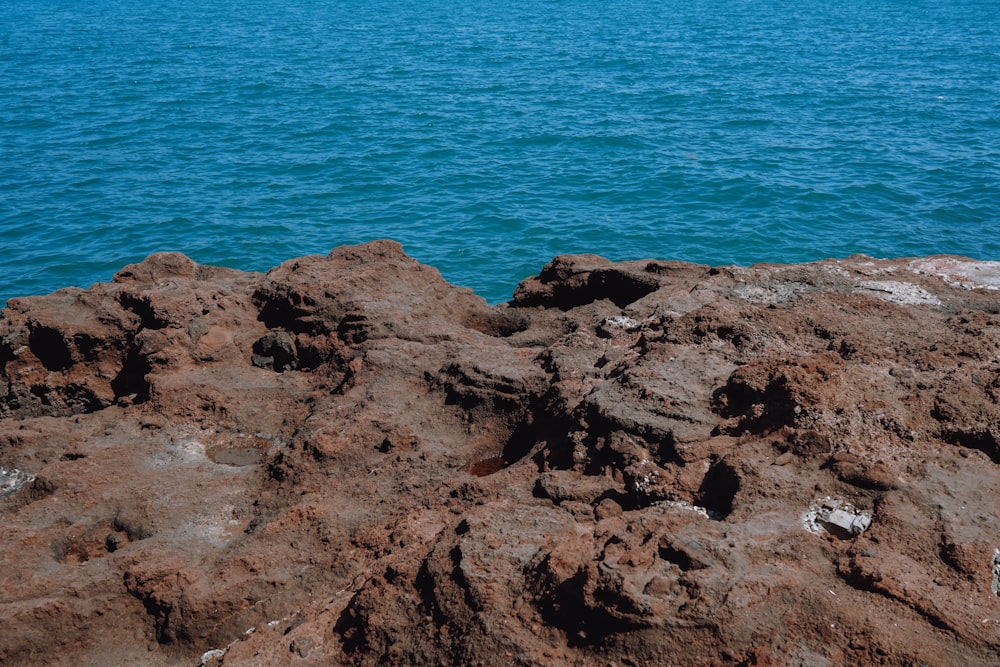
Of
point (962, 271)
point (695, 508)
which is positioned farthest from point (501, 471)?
point (962, 271)

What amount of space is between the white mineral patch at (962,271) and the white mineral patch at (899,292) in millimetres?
696

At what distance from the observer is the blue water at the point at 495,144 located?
780 inches

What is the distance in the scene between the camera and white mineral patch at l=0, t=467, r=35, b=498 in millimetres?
7898

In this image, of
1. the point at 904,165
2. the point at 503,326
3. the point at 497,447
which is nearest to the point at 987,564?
the point at 497,447

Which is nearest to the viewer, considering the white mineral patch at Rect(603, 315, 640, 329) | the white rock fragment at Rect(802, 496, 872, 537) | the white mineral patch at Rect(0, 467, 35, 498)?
the white rock fragment at Rect(802, 496, 872, 537)

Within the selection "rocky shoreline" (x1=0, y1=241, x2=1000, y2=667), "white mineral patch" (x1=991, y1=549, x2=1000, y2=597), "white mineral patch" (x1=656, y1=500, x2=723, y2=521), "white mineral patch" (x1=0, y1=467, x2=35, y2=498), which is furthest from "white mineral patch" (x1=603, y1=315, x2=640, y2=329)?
"white mineral patch" (x1=0, y1=467, x2=35, y2=498)

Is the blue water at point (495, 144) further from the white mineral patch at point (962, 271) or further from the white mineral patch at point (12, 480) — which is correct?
the white mineral patch at point (12, 480)

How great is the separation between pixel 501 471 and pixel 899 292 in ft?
16.1

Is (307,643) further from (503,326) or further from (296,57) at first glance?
(296,57)

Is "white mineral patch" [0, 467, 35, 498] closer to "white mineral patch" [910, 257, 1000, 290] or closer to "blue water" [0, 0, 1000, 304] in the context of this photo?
"white mineral patch" [910, 257, 1000, 290]

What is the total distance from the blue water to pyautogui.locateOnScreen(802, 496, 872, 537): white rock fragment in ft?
42.5

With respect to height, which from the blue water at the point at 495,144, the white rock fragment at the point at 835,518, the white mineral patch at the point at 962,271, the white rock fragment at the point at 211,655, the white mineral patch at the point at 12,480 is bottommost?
the blue water at the point at 495,144

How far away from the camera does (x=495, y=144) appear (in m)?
25.5

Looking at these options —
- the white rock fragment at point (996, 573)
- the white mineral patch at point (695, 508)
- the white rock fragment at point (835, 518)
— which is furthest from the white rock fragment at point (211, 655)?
the white rock fragment at point (996, 573)
